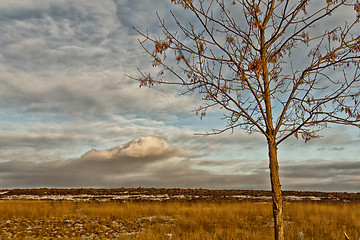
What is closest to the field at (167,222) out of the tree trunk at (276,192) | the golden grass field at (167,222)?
the golden grass field at (167,222)

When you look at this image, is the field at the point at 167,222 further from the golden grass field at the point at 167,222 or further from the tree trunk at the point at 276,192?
the tree trunk at the point at 276,192

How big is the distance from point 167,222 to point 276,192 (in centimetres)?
1075

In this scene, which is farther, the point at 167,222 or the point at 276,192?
the point at 167,222

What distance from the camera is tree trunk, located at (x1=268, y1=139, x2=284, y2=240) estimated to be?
6109mm

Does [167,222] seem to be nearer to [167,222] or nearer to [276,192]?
[167,222]

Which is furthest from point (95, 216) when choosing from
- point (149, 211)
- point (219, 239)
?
point (219, 239)

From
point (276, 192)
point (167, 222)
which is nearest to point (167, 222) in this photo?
point (167, 222)

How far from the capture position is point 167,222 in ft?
52.1

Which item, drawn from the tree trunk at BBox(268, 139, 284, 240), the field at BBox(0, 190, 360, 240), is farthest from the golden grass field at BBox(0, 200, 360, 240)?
the tree trunk at BBox(268, 139, 284, 240)

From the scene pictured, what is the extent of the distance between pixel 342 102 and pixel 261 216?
12.8 m

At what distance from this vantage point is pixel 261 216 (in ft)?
58.2

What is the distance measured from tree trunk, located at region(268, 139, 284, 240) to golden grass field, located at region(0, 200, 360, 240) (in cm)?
623

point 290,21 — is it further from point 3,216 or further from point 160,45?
point 3,216

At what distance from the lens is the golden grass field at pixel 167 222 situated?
1291 cm
